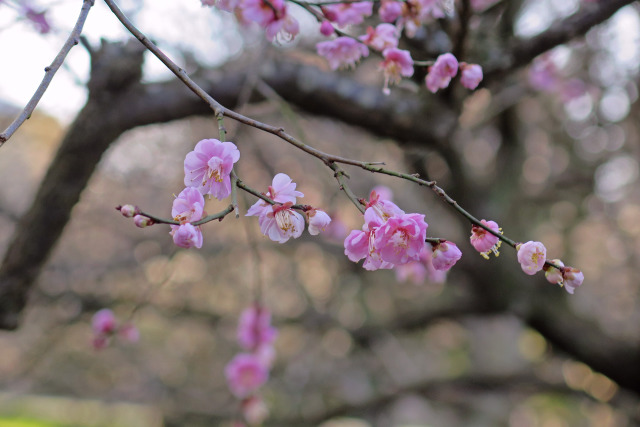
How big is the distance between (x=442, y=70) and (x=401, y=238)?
560 mm

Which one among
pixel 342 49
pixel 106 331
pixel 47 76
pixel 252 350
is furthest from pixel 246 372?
pixel 47 76

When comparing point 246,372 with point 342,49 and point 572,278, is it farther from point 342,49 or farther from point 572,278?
point 572,278

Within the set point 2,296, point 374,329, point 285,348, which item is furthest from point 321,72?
point 285,348

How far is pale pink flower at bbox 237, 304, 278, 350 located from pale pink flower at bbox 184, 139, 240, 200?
1.29 m

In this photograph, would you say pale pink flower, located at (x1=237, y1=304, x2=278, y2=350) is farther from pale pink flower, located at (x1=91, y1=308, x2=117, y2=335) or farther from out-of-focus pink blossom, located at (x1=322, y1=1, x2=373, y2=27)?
out-of-focus pink blossom, located at (x1=322, y1=1, x2=373, y2=27)

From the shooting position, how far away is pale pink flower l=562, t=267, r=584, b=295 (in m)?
0.71

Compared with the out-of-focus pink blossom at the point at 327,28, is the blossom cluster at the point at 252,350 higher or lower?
lower

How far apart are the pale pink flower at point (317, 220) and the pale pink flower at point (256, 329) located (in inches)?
50.7

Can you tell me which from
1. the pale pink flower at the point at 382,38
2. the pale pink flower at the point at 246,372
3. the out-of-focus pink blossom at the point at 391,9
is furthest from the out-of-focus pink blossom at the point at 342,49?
the pale pink flower at the point at 246,372

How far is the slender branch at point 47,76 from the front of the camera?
53cm

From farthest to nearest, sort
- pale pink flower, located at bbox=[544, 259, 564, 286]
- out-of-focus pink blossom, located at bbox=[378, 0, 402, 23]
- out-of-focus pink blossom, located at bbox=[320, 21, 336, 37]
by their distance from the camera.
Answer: out-of-focus pink blossom, located at bbox=[378, 0, 402, 23] < out-of-focus pink blossom, located at bbox=[320, 21, 336, 37] < pale pink flower, located at bbox=[544, 259, 564, 286]

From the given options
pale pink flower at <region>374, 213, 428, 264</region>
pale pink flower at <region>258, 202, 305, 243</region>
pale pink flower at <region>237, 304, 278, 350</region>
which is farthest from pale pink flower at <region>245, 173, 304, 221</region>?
pale pink flower at <region>237, 304, 278, 350</region>

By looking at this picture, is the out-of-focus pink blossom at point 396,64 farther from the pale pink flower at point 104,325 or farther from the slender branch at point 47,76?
the pale pink flower at point 104,325

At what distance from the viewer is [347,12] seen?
1.13 metres
